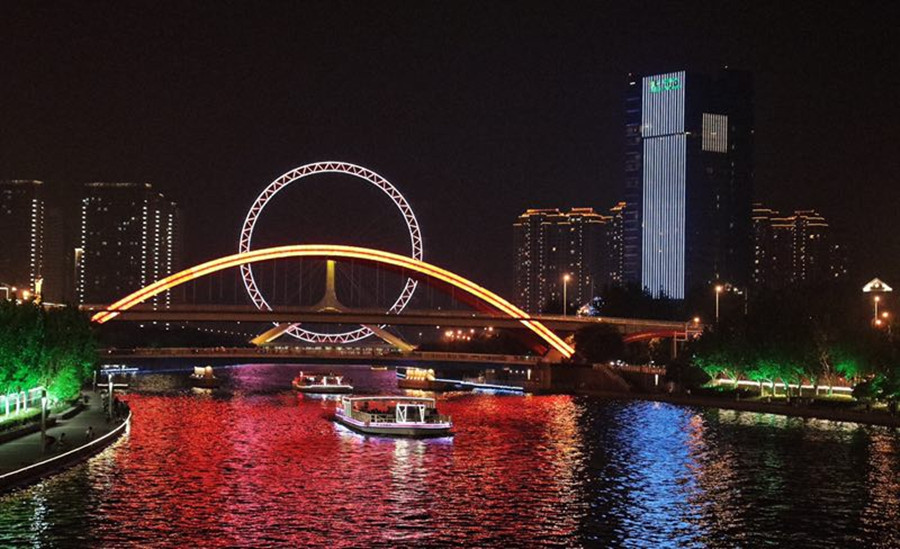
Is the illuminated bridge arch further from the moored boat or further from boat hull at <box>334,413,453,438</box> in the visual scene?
boat hull at <box>334,413,453,438</box>

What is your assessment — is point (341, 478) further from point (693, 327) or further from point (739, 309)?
point (693, 327)

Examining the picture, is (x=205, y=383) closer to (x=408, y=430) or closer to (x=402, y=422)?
(x=402, y=422)

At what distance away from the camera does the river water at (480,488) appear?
38531mm

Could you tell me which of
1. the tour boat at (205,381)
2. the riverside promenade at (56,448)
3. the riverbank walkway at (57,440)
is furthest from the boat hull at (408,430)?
the tour boat at (205,381)

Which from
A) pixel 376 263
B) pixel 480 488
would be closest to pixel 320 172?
pixel 376 263

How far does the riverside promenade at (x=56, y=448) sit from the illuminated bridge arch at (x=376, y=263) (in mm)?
64648

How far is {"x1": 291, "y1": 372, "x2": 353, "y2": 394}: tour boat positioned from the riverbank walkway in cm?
3750

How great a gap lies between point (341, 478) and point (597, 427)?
27.6 m

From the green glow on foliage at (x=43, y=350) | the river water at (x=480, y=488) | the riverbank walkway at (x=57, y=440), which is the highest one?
the green glow on foliage at (x=43, y=350)

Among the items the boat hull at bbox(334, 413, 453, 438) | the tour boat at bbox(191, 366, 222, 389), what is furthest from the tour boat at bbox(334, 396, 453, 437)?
the tour boat at bbox(191, 366, 222, 389)

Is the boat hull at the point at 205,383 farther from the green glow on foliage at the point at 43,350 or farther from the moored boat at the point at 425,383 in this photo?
the green glow on foliage at the point at 43,350

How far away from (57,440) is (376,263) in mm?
87481

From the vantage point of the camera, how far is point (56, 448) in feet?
170

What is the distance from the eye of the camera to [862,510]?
43.8m
